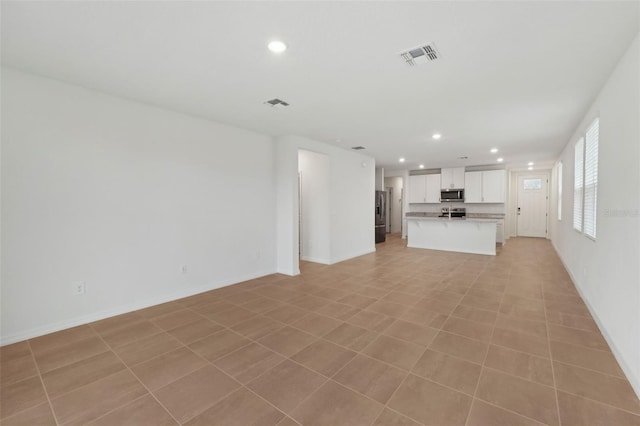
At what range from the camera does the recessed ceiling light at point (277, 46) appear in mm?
2195

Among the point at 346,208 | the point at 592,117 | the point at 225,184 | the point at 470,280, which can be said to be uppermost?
the point at 592,117

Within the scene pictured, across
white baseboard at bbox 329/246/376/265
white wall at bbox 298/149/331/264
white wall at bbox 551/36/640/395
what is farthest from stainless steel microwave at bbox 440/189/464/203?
white wall at bbox 551/36/640/395

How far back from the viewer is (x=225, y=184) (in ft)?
15.0

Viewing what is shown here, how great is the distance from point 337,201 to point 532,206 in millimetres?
8502

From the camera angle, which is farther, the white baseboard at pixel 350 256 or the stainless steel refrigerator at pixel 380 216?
the stainless steel refrigerator at pixel 380 216

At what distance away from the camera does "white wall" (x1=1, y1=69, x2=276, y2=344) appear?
275 centimetres

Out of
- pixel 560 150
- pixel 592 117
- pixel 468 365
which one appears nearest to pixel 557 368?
pixel 468 365

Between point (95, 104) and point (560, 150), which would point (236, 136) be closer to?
point (95, 104)

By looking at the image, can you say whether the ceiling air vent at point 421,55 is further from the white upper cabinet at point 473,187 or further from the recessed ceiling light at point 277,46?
the white upper cabinet at point 473,187

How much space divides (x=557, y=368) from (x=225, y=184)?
4.57 meters

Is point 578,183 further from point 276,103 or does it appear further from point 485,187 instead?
point 485,187

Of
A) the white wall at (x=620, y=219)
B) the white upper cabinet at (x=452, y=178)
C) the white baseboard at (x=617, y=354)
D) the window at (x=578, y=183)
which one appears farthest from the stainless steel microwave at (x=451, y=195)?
the white wall at (x=620, y=219)

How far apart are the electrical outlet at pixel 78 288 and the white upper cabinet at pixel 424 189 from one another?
973cm

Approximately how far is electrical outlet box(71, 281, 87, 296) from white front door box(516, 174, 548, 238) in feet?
41.9
